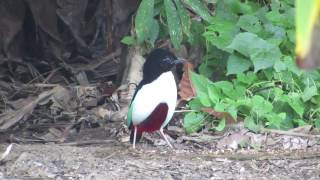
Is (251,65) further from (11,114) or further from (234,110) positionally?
(11,114)

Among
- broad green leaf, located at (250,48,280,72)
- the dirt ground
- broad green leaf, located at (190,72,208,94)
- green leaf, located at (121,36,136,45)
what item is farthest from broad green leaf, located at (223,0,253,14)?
the dirt ground

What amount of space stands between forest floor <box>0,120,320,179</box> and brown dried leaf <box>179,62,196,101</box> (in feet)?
1.53

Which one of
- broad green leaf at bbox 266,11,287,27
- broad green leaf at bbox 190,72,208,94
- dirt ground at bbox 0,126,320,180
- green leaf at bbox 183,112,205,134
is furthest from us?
broad green leaf at bbox 266,11,287,27

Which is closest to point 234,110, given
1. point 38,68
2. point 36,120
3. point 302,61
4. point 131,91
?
point 131,91

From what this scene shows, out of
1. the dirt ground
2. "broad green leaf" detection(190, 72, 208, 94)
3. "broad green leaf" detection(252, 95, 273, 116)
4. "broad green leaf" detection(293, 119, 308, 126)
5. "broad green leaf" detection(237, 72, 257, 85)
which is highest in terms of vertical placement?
"broad green leaf" detection(237, 72, 257, 85)

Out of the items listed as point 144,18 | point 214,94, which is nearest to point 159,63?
point 144,18

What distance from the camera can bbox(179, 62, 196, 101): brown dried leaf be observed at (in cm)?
517

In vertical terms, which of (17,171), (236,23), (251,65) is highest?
(236,23)

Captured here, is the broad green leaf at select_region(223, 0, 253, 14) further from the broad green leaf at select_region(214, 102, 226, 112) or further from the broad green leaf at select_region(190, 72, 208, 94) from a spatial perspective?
the broad green leaf at select_region(214, 102, 226, 112)

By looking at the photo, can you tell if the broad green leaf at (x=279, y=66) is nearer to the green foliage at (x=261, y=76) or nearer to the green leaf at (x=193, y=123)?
the green foliage at (x=261, y=76)

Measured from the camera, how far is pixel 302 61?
35 cm

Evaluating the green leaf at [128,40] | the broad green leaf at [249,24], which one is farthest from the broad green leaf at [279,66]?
the green leaf at [128,40]

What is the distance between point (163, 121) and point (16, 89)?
2.27 metres

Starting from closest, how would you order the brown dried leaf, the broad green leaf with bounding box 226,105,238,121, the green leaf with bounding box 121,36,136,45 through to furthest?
the broad green leaf with bounding box 226,105,238,121
the brown dried leaf
the green leaf with bounding box 121,36,136,45
